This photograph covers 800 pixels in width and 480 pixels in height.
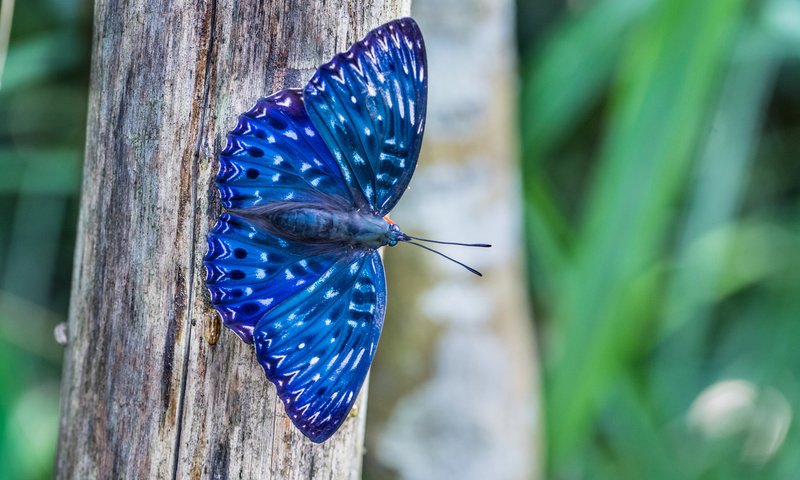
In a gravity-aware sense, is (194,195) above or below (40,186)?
below

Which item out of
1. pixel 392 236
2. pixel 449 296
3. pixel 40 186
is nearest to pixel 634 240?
pixel 449 296

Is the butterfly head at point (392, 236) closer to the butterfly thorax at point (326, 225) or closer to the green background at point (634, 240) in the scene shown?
the butterfly thorax at point (326, 225)

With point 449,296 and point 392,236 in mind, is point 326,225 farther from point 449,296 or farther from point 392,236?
point 449,296

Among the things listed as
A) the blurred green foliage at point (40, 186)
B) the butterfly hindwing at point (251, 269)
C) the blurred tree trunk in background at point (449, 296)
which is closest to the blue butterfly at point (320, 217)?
the butterfly hindwing at point (251, 269)

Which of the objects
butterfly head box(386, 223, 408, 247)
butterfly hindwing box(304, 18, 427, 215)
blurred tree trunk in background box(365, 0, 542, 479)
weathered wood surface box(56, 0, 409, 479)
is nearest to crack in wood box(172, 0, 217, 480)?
weathered wood surface box(56, 0, 409, 479)

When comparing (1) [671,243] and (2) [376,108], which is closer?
(2) [376,108]
